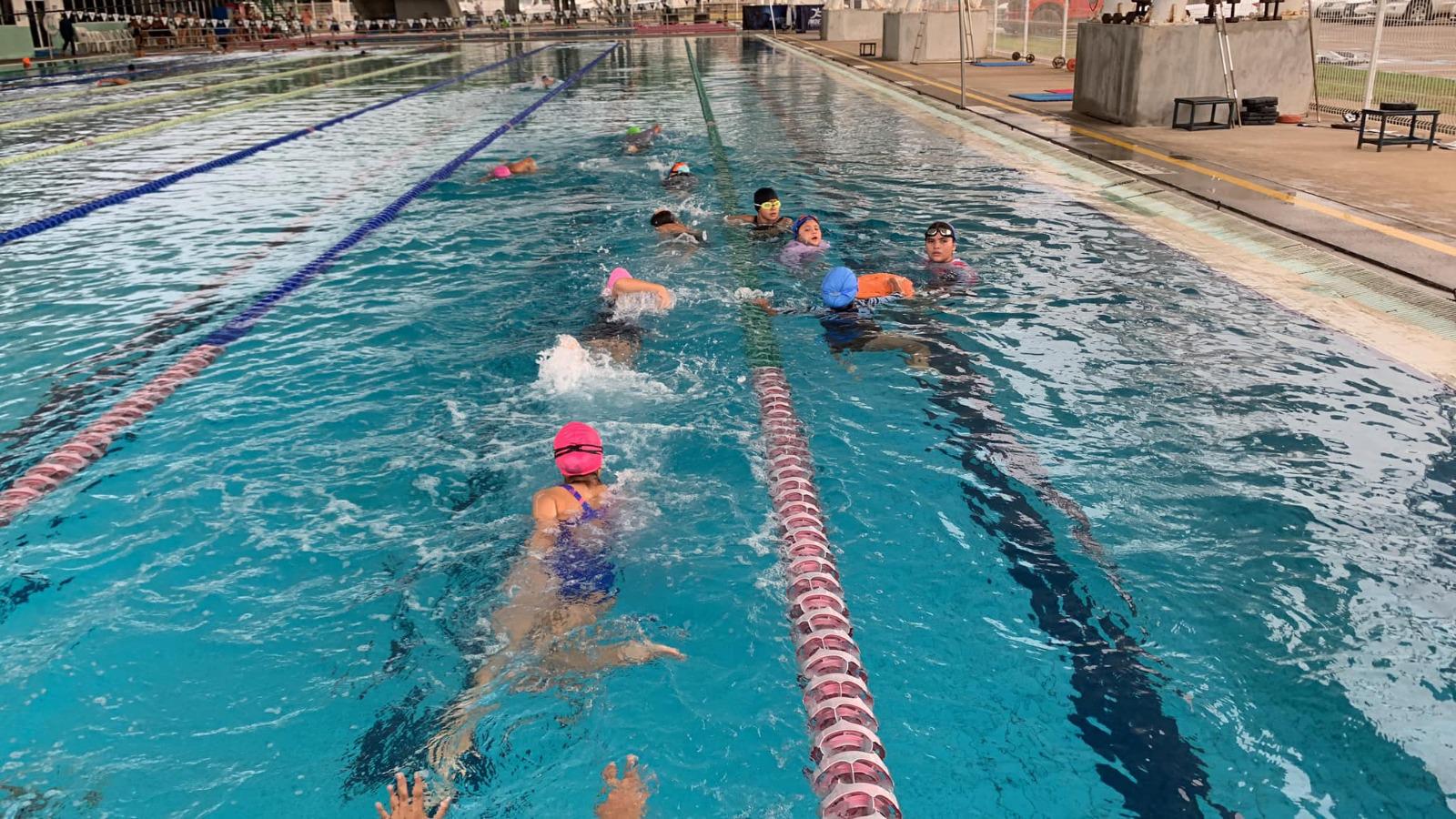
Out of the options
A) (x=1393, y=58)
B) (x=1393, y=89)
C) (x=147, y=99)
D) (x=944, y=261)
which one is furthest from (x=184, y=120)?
(x=1393, y=58)

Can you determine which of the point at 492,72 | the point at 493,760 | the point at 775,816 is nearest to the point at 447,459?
the point at 493,760

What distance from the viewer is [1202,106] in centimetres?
1103

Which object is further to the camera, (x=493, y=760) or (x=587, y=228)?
(x=587, y=228)

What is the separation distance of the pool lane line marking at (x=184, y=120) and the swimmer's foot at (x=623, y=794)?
41.1ft

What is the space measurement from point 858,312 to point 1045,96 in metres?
10.5

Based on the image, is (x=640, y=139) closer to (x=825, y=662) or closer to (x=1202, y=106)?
(x=1202, y=106)

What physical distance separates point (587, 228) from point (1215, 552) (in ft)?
19.2

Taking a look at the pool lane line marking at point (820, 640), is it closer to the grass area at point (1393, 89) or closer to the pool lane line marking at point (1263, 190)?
the pool lane line marking at point (1263, 190)

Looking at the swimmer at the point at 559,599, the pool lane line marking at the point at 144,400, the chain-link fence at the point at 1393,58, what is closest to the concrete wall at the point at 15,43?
the pool lane line marking at the point at 144,400

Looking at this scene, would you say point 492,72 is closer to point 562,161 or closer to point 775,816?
point 562,161

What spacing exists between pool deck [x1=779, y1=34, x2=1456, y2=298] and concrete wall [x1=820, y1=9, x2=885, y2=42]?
1962cm

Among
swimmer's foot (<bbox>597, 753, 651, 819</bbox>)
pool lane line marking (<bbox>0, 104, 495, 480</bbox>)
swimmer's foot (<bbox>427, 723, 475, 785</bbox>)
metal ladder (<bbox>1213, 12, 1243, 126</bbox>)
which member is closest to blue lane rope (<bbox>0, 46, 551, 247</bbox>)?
pool lane line marking (<bbox>0, 104, 495, 480</bbox>)

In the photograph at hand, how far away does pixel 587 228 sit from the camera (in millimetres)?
7961

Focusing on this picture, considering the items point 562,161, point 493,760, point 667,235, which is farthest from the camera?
point 562,161
